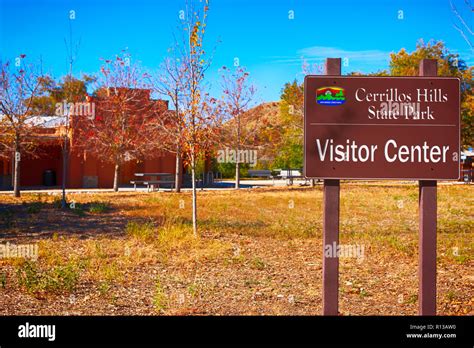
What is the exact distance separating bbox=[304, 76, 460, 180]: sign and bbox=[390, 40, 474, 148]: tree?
31.5m

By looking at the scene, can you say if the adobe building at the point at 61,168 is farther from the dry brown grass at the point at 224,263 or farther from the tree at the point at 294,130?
the dry brown grass at the point at 224,263

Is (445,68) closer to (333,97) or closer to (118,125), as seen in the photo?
(118,125)

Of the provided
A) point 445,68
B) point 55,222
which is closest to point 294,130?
point 445,68

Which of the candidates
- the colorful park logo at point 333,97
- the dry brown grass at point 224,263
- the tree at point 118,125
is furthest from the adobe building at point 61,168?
the colorful park logo at point 333,97

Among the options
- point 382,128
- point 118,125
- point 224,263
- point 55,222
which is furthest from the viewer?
point 118,125

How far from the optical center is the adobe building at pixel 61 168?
31547 mm

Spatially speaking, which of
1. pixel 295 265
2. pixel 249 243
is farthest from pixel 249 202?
pixel 295 265

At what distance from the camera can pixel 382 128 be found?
511 cm

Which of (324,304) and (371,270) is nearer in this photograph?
(324,304)

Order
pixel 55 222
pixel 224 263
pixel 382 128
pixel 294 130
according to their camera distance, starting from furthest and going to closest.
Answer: pixel 294 130 < pixel 55 222 < pixel 224 263 < pixel 382 128

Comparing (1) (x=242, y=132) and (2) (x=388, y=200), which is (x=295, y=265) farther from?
(1) (x=242, y=132)

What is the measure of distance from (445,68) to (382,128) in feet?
114
